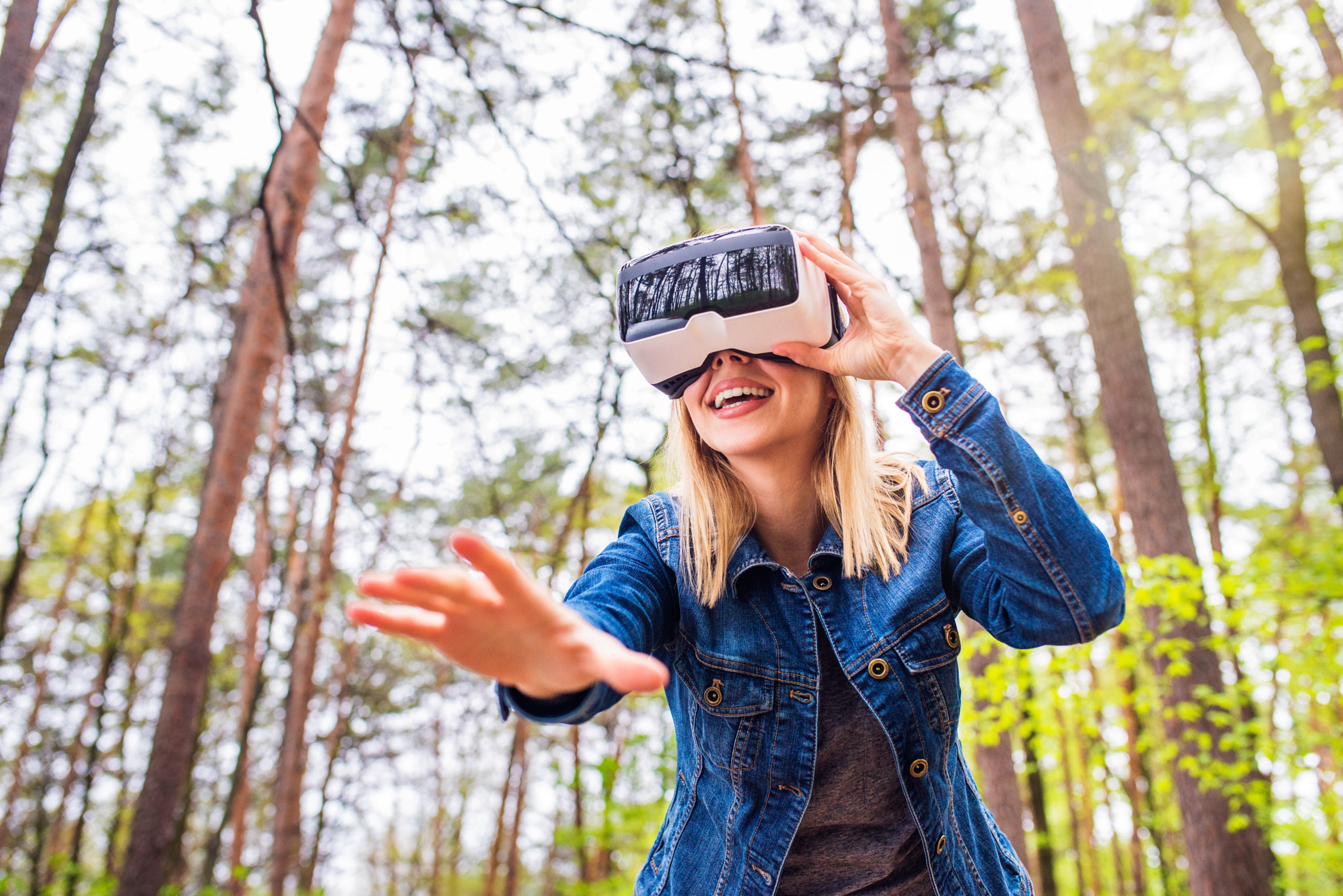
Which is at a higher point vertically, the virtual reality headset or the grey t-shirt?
the virtual reality headset

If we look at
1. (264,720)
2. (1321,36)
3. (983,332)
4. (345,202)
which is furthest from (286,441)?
(1321,36)

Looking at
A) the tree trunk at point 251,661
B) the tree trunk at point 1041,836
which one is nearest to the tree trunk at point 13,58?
the tree trunk at point 251,661

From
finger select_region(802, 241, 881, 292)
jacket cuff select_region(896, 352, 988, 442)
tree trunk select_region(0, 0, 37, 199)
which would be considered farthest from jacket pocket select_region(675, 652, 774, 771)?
tree trunk select_region(0, 0, 37, 199)

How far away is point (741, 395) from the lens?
63.2 inches

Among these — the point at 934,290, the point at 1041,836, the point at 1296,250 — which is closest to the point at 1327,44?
the point at 1296,250

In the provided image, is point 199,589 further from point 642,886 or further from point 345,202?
point 345,202

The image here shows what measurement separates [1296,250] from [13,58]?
31.5ft

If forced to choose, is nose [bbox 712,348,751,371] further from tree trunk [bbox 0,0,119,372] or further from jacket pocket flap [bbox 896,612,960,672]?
tree trunk [bbox 0,0,119,372]

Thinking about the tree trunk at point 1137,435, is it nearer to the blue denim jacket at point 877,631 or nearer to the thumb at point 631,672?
the blue denim jacket at point 877,631

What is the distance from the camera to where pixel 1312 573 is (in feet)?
13.9

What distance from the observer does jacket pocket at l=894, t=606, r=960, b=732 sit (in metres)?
1.47

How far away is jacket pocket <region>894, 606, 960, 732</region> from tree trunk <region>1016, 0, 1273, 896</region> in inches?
132

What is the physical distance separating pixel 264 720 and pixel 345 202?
12187mm

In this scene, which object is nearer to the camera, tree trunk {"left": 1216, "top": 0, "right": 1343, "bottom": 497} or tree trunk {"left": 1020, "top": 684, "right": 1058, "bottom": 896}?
tree trunk {"left": 1216, "top": 0, "right": 1343, "bottom": 497}
